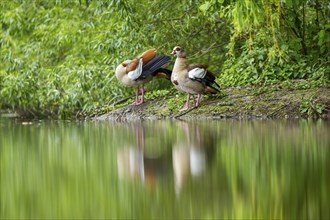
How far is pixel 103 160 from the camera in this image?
8000 mm

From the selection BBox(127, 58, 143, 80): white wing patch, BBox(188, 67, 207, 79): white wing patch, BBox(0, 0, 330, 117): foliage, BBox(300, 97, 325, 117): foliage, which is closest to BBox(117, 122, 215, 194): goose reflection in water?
BBox(300, 97, 325, 117): foliage

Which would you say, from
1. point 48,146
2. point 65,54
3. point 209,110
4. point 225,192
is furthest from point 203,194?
point 65,54

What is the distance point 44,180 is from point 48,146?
11.5 feet

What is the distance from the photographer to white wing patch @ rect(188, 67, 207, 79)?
1505cm

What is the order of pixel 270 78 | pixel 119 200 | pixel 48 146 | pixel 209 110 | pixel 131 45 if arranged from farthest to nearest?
pixel 131 45 → pixel 270 78 → pixel 209 110 → pixel 48 146 → pixel 119 200

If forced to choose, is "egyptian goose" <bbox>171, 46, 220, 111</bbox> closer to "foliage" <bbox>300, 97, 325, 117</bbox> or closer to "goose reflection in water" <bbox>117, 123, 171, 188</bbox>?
"foliage" <bbox>300, 97, 325, 117</bbox>

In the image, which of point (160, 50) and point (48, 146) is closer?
point (48, 146)

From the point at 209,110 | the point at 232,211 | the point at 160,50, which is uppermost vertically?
the point at 160,50

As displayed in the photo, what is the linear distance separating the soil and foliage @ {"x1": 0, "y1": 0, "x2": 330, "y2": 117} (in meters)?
0.71

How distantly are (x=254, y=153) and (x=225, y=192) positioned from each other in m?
2.68

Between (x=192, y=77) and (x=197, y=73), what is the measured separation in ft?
0.38

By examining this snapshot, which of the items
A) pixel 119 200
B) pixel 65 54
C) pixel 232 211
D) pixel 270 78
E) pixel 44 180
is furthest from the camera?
pixel 65 54

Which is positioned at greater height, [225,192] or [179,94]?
[179,94]

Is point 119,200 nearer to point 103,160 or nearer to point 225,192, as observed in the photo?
point 225,192
